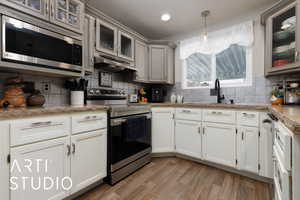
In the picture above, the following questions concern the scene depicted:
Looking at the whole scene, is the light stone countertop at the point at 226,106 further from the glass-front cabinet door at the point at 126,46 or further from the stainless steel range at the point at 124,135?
the glass-front cabinet door at the point at 126,46

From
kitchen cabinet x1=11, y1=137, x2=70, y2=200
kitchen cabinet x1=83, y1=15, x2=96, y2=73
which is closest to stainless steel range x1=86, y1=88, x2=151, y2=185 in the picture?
kitchen cabinet x1=83, y1=15, x2=96, y2=73

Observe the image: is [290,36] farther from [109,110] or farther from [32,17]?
[32,17]

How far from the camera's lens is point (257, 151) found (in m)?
1.70

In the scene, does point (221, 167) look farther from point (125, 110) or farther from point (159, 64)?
point (159, 64)

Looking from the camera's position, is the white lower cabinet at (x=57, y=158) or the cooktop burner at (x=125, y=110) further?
the cooktop burner at (x=125, y=110)

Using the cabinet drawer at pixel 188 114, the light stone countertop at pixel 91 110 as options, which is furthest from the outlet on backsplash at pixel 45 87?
the cabinet drawer at pixel 188 114

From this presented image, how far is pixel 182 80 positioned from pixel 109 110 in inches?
77.2

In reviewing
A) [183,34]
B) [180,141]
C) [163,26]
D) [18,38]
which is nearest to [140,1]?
[163,26]

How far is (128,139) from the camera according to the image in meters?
1.81

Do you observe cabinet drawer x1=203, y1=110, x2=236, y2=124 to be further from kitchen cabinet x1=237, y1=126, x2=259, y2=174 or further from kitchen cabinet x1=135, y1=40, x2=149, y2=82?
kitchen cabinet x1=135, y1=40, x2=149, y2=82

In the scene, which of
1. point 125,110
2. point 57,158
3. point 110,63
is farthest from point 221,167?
point 110,63

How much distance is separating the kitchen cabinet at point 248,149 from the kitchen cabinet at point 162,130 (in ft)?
3.21

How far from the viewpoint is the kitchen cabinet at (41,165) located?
100 centimetres

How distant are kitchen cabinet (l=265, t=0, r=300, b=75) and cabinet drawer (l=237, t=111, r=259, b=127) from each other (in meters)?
0.70
